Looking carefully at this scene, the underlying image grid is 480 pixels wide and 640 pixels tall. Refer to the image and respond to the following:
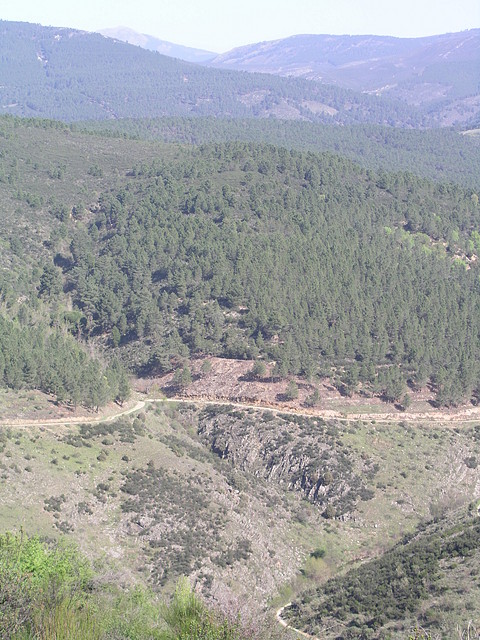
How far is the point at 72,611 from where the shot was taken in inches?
1138

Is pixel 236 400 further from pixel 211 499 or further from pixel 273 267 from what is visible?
pixel 273 267

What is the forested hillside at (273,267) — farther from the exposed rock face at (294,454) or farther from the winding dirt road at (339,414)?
the exposed rock face at (294,454)

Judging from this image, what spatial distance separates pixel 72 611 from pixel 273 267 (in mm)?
76200

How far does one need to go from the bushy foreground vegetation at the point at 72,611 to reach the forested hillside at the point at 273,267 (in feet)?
165

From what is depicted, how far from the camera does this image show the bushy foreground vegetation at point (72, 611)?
1085 inches

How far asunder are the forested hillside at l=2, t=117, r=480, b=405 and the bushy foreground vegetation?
5042 cm

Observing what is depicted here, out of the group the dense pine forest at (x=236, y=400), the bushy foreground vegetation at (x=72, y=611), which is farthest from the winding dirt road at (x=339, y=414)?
the bushy foreground vegetation at (x=72, y=611)

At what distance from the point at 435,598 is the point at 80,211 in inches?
3836

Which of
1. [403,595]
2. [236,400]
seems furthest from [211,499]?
[403,595]

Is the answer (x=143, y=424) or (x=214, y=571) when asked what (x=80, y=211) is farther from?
(x=214, y=571)

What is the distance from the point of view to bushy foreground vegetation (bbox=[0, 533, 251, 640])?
90.4 ft

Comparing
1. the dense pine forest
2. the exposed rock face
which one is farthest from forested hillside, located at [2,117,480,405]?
the exposed rock face

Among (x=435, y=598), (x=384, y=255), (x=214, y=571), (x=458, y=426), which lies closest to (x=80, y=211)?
(x=384, y=255)

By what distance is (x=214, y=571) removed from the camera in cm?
5700
